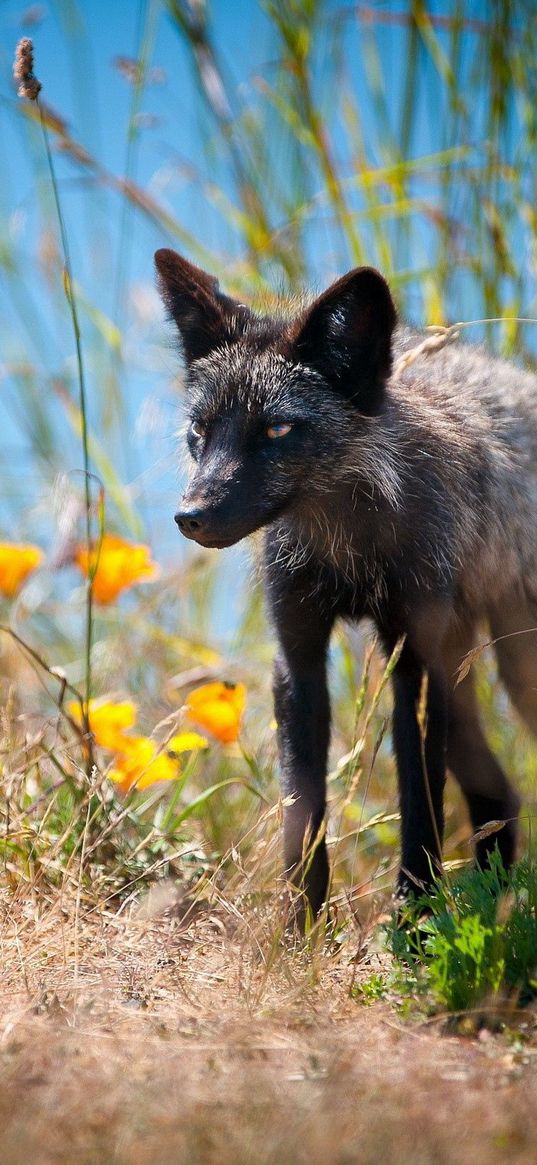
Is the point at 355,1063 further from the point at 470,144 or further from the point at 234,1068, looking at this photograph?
the point at 470,144

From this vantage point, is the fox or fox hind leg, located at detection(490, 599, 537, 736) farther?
fox hind leg, located at detection(490, 599, 537, 736)

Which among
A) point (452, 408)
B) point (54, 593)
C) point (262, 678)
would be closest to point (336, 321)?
point (452, 408)

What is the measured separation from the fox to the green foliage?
53 cm

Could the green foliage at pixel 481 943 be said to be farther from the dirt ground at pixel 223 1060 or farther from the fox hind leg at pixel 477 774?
the fox hind leg at pixel 477 774

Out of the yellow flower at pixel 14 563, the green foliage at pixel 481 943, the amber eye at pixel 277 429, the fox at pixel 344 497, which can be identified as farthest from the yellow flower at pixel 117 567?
the green foliage at pixel 481 943

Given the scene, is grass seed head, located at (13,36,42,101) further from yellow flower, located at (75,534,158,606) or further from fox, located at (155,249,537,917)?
yellow flower, located at (75,534,158,606)

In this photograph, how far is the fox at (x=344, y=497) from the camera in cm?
358

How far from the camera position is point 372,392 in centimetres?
369

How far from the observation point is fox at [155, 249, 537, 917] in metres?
3.58

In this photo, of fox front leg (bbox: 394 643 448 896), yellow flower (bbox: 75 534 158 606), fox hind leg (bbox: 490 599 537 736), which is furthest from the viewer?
yellow flower (bbox: 75 534 158 606)

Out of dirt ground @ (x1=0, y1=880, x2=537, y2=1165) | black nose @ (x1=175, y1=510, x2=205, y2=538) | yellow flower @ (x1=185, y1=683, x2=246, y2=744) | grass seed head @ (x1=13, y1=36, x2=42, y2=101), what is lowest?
dirt ground @ (x1=0, y1=880, x2=537, y2=1165)

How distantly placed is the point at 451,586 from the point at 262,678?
7.03ft

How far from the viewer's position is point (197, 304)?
12.9 feet

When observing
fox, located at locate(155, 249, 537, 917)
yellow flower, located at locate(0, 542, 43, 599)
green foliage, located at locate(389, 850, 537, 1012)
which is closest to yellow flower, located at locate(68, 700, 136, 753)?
fox, located at locate(155, 249, 537, 917)
